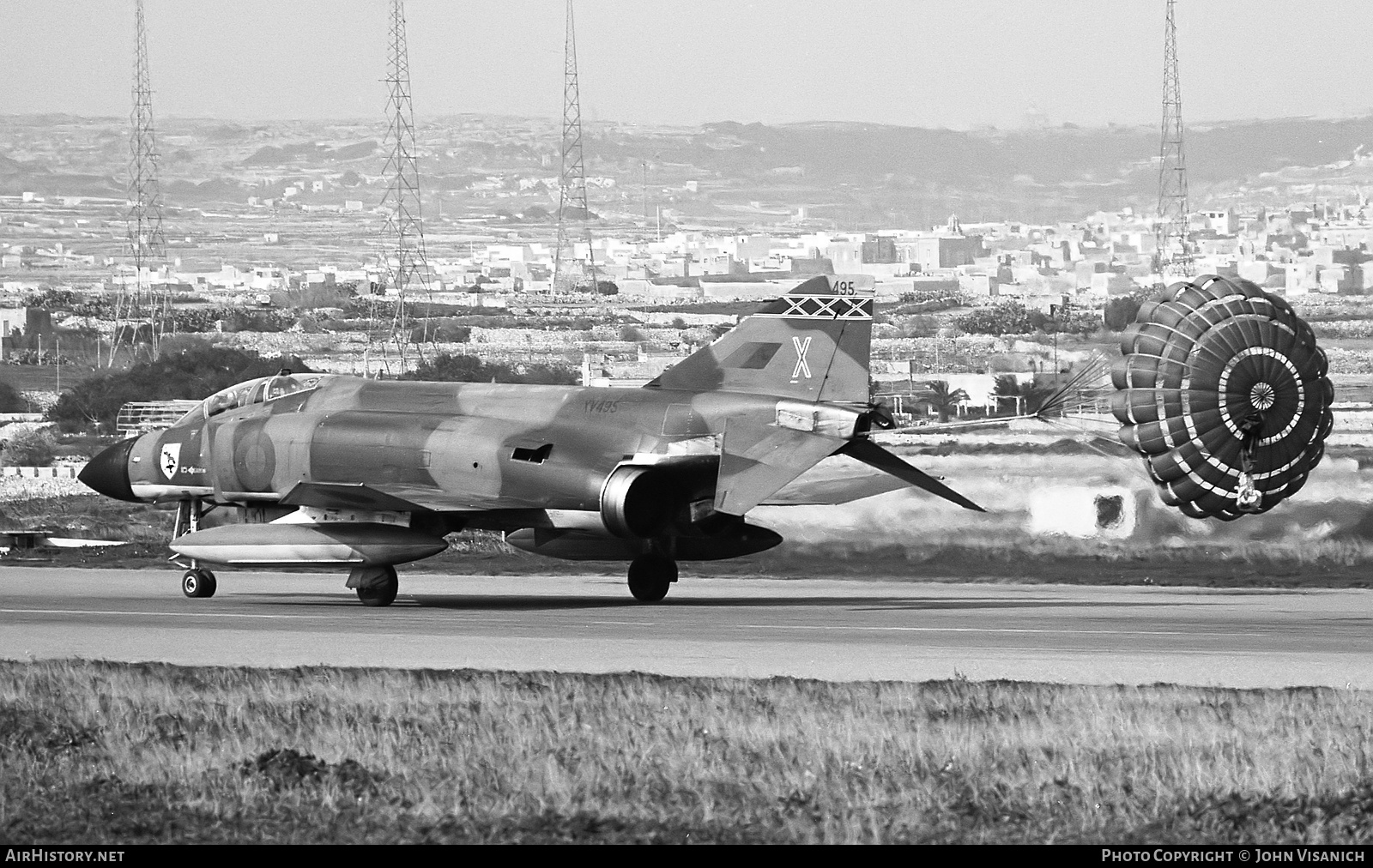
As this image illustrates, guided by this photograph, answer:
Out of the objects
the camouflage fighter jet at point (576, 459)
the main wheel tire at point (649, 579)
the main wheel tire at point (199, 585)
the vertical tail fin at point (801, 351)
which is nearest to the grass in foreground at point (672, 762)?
the camouflage fighter jet at point (576, 459)

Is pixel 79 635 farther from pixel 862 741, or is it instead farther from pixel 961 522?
pixel 961 522

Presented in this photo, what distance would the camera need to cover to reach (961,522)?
3647 centimetres

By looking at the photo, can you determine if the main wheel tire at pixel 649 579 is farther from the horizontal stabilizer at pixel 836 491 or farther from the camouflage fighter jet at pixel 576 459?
the horizontal stabilizer at pixel 836 491

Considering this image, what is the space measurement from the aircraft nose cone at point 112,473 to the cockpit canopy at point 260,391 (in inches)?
60.2

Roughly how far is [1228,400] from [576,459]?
9.67 meters

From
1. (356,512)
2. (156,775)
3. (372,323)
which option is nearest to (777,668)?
(156,775)

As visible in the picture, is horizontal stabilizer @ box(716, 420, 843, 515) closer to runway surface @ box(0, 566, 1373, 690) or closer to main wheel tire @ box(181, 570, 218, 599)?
runway surface @ box(0, 566, 1373, 690)

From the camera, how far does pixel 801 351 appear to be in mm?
27766

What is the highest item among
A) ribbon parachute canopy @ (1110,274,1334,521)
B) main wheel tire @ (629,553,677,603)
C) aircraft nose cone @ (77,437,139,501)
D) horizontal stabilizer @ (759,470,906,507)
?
ribbon parachute canopy @ (1110,274,1334,521)

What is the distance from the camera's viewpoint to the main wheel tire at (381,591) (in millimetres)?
28656

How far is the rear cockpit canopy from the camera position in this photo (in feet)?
103

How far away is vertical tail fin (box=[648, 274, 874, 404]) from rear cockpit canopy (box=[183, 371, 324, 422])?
700 cm

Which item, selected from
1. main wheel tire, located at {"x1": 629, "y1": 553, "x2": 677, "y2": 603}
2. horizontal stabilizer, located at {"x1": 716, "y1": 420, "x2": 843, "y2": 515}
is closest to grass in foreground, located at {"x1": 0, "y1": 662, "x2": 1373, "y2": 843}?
horizontal stabilizer, located at {"x1": 716, "y1": 420, "x2": 843, "y2": 515}
